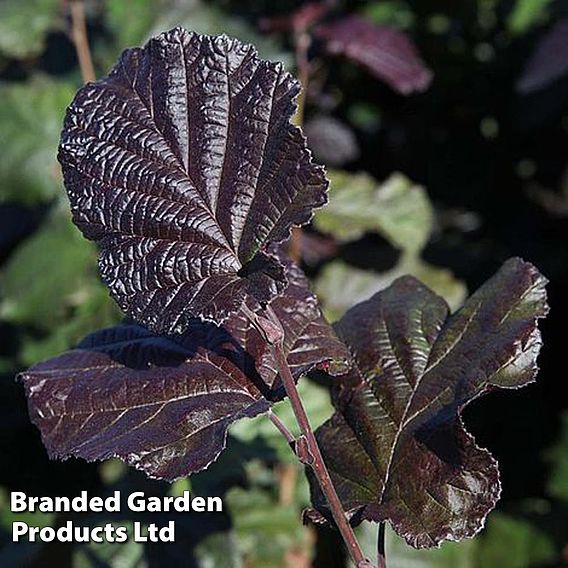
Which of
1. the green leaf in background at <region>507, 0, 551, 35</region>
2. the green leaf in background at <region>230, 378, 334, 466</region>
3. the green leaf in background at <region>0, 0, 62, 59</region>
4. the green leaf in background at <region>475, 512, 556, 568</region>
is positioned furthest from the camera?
the green leaf in background at <region>507, 0, 551, 35</region>

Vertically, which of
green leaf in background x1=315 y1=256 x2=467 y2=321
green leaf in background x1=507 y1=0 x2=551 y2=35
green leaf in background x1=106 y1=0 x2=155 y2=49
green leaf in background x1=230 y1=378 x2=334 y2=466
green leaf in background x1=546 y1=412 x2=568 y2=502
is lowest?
green leaf in background x1=546 y1=412 x2=568 y2=502

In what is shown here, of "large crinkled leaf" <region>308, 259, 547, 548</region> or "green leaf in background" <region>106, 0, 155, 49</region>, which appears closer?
"large crinkled leaf" <region>308, 259, 547, 548</region>

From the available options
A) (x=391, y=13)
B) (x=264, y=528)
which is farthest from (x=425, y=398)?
(x=391, y=13)

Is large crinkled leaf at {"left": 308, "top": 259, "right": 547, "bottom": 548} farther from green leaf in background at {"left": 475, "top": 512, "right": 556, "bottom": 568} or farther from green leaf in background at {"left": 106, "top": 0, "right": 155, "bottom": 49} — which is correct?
green leaf in background at {"left": 106, "top": 0, "right": 155, "bottom": 49}

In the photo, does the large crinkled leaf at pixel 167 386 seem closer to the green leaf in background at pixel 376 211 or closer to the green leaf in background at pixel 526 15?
the green leaf in background at pixel 376 211

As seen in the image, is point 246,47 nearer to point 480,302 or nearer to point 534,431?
point 480,302

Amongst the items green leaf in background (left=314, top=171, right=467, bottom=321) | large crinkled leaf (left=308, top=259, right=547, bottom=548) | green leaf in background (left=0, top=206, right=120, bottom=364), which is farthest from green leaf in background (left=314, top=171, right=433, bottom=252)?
large crinkled leaf (left=308, top=259, right=547, bottom=548)

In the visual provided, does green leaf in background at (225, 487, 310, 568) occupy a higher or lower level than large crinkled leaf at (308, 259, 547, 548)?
lower
